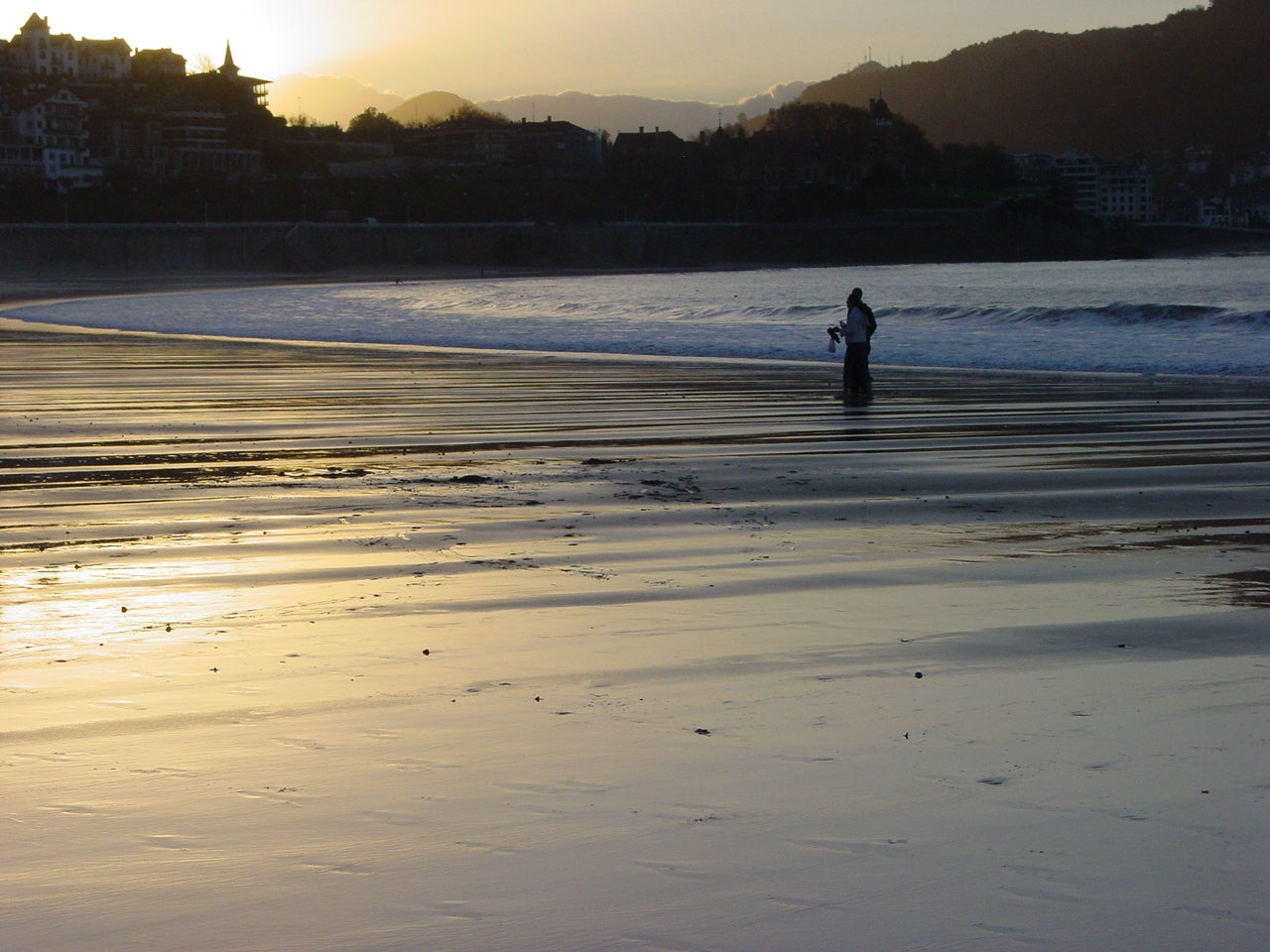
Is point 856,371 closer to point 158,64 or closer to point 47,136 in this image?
point 47,136

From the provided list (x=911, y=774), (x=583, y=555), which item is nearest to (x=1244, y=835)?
(x=911, y=774)

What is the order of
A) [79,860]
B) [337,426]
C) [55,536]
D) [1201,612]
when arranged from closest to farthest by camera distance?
[79,860]
[1201,612]
[55,536]
[337,426]

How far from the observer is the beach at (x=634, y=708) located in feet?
8.59

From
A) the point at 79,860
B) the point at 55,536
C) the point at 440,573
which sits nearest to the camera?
the point at 79,860

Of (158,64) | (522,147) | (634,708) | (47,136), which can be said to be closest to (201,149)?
(47,136)

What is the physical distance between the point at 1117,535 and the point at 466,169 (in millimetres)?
158928

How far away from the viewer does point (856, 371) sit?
1453 centimetres

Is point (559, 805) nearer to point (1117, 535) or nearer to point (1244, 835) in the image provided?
point (1244, 835)

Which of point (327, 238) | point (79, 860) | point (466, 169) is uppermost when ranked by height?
point (466, 169)

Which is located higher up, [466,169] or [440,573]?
[466,169]

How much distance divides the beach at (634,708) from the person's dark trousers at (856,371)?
5.81 meters

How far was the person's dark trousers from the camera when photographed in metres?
14.5

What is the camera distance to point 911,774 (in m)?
3.27

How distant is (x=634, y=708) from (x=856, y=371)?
11.1m
